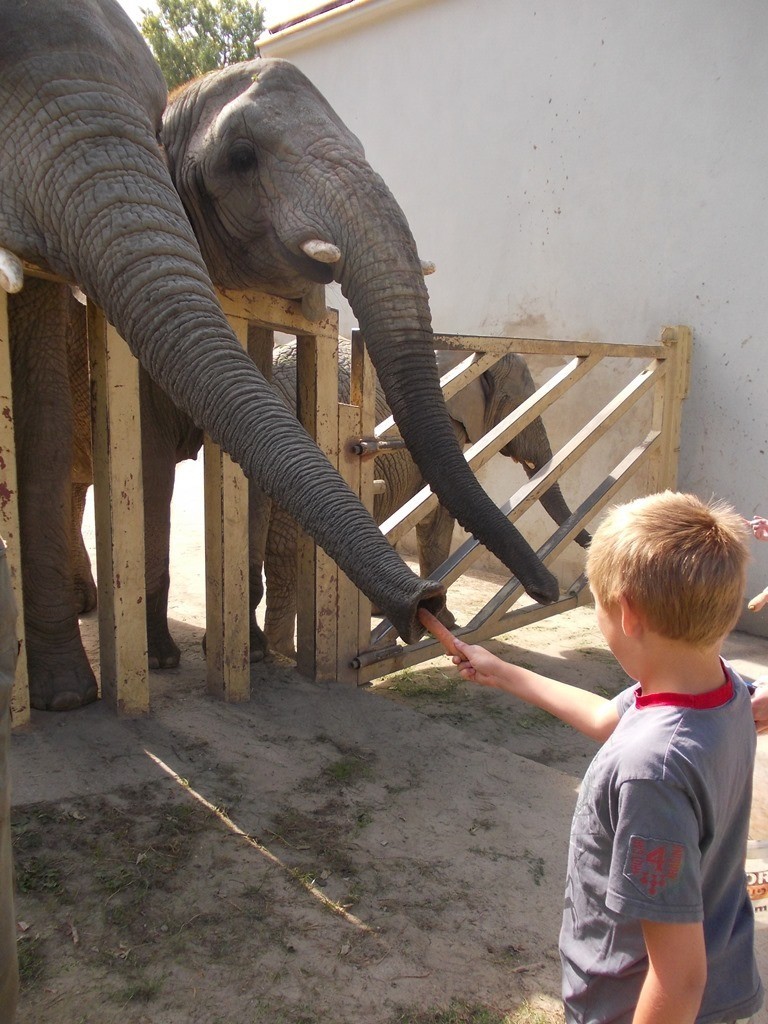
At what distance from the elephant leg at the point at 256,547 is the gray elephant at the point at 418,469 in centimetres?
4

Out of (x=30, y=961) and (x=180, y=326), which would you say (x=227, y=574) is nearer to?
(x=180, y=326)

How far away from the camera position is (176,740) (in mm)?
3145

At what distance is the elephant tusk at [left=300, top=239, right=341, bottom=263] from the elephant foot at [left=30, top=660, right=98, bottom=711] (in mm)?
1878

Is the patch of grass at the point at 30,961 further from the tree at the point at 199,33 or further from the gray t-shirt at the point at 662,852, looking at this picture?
the tree at the point at 199,33

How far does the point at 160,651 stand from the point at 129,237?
7.04 ft

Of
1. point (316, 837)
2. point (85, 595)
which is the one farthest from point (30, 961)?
point (85, 595)

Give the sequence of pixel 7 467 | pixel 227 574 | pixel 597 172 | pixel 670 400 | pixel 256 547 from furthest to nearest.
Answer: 1. pixel 597 172
2. pixel 670 400
3. pixel 256 547
4. pixel 227 574
5. pixel 7 467

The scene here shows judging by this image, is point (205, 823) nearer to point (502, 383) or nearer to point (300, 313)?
point (300, 313)

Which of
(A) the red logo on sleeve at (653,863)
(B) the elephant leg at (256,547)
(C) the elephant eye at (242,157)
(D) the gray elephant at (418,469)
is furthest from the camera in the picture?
(D) the gray elephant at (418,469)

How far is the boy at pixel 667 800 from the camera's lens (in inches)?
49.0

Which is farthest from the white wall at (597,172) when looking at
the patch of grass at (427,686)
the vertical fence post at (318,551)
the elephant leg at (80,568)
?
the elephant leg at (80,568)

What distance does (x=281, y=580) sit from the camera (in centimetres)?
474

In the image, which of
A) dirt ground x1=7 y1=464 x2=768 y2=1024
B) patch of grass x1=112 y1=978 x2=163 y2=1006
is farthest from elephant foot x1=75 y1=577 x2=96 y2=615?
patch of grass x1=112 y1=978 x2=163 y2=1006

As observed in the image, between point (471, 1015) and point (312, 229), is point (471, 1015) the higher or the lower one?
the lower one
